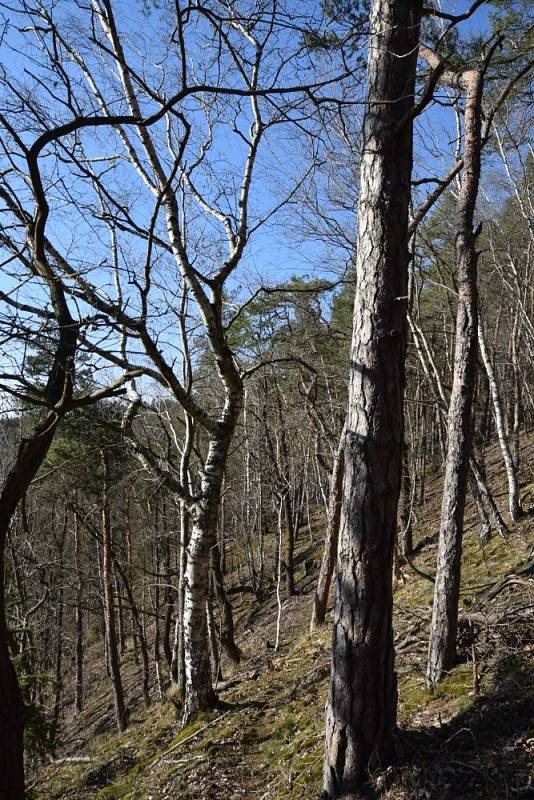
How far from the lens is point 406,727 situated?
11.5 ft

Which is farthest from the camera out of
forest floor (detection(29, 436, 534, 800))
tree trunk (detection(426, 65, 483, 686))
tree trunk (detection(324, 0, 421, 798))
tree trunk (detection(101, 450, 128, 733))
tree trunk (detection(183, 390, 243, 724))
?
tree trunk (detection(101, 450, 128, 733))

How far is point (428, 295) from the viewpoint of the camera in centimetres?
1816

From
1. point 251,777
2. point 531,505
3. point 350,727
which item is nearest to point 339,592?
point 350,727

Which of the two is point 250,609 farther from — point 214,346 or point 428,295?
point 214,346

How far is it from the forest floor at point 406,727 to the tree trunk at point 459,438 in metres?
0.22

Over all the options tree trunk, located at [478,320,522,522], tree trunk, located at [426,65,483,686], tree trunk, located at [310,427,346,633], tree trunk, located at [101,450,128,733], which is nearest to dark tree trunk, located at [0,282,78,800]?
tree trunk, located at [426,65,483,686]

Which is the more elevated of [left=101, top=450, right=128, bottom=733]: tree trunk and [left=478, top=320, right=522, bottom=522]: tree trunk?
[left=478, top=320, right=522, bottom=522]: tree trunk

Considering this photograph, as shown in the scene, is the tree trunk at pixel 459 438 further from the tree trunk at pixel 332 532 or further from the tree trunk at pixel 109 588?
the tree trunk at pixel 109 588

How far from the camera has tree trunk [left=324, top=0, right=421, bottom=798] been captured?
3.09 m

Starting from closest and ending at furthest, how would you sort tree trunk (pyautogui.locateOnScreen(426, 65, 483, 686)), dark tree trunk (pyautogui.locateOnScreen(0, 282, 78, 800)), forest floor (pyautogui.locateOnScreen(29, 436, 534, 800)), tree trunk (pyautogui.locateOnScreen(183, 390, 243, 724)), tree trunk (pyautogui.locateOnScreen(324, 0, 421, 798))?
forest floor (pyautogui.locateOnScreen(29, 436, 534, 800))
tree trunk (pyautogui.locateOnScreen(324, 0, 421, 798))
dark tree trunk (pyautogui.locateOnScreen(0, 282, 78, 800))
tree trunk (pyautogui.locateOnScreen(426, 65, 483, 686))
tree trunk (pyautogui.locateOnScreen(183, 390, 243, 724))

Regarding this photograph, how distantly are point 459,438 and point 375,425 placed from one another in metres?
1.40

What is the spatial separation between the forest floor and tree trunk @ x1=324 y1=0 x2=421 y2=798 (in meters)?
0.29

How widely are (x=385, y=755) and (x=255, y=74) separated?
6.57m

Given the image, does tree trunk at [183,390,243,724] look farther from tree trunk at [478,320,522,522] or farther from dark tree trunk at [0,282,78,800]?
tree trunk at [478,320,522,522]
